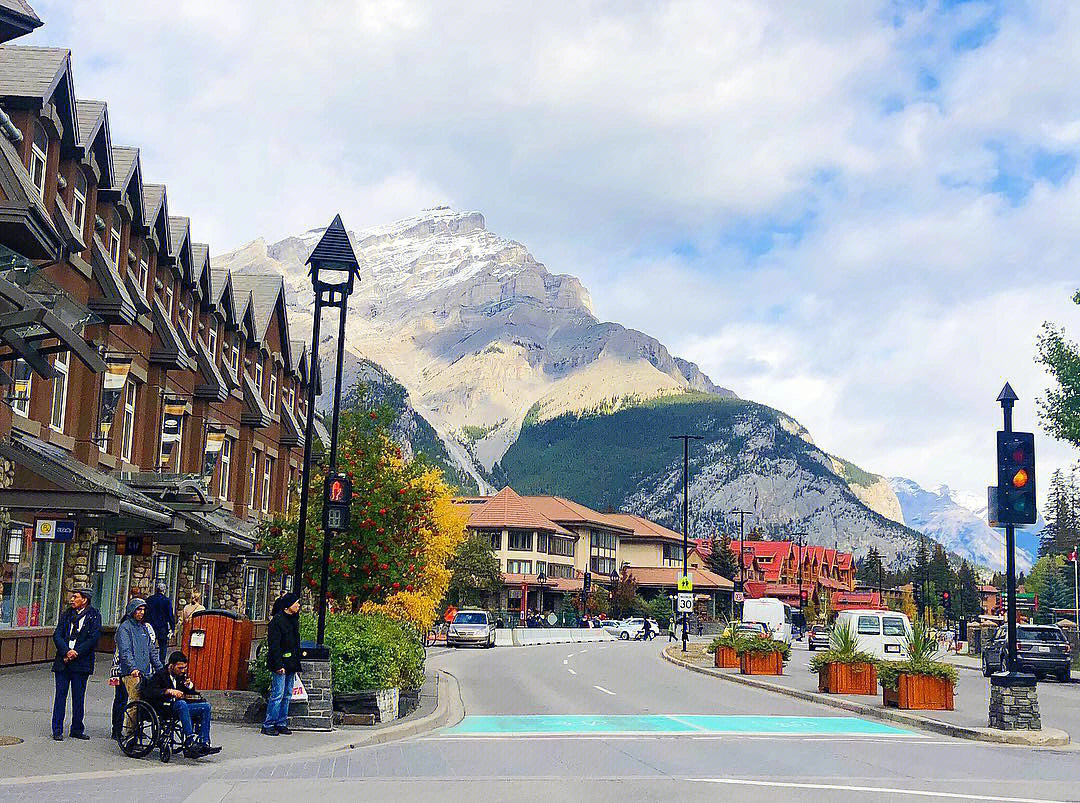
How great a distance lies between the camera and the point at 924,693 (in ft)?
72.8

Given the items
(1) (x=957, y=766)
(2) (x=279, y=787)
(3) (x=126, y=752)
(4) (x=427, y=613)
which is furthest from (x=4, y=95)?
(4) (x=427, y=613)

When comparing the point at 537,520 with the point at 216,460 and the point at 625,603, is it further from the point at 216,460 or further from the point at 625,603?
the point at 216,460

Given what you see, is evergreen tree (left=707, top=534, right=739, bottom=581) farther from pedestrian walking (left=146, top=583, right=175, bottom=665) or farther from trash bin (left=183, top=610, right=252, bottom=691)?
trash bin (left=183, top=610, right=252, bottom=691)

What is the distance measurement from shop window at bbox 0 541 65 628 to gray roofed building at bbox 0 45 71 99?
8806mm

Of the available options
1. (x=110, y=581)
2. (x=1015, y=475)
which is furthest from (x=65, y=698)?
(x=110, y=581)

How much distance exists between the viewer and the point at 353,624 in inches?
794

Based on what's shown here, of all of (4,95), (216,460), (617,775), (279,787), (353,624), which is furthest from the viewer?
(216,460)

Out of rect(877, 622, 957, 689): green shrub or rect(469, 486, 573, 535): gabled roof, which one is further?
rect(469, 486, 573, 535): gabled roof

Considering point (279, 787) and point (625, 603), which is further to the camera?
point (625, 603)

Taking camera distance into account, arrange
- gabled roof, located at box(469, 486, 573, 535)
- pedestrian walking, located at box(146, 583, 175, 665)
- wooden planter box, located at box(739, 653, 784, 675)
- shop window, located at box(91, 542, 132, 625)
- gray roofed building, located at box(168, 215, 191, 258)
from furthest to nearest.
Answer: gabled roof, located at box(469, 486, 573, 535)
wooden planter box, located at box(739, 653, 784, 675)
gray roofed building, located at box(168, 215, 191, 258)
shop window, located at box(91, 542, 132, 625)
pedestrian walking, located at box(146, 583, 175, 665)

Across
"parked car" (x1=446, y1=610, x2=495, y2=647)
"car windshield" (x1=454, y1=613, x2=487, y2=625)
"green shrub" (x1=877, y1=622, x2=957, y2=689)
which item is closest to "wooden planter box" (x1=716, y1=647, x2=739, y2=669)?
"green shrub" (x1=877, y1=622, x2=957, y2=689)

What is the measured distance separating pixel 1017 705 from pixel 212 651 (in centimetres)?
1212

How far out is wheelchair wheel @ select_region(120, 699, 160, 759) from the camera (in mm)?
13297

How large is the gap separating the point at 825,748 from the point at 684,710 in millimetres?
6667
